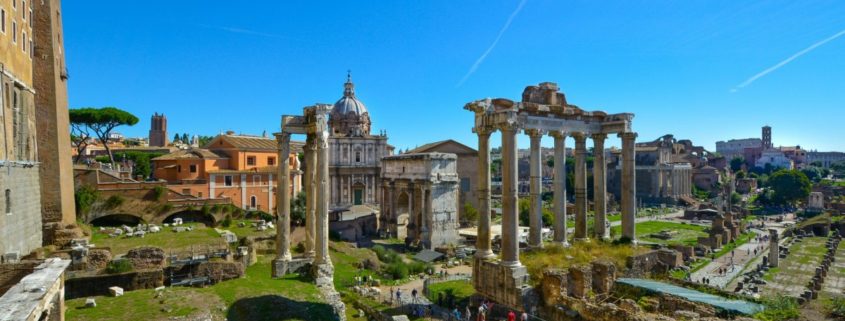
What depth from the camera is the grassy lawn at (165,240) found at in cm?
2038

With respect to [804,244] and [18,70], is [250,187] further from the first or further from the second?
[804,244]

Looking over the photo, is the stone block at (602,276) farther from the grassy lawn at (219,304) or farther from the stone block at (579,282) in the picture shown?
the grassy lawn at (219,304)

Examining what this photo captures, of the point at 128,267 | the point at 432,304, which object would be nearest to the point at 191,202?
the point at 128,267

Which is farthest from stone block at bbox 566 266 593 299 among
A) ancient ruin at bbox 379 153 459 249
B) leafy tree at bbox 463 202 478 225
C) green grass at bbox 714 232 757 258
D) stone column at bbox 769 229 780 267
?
leafy tree at bbox 463 202 478 225

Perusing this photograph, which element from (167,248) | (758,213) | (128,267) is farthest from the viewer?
(758,213)

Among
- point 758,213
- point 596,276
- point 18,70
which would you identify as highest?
point 18,70

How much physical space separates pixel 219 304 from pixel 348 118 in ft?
123

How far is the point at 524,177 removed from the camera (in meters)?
96.0

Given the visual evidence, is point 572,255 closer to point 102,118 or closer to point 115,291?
point 115,291

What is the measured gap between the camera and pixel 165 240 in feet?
73.3

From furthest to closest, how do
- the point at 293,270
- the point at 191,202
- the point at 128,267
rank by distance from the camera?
the point at 191,202 → the point at 293,270 → the point at 128,267

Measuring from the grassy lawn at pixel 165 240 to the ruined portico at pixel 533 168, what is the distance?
1310cm

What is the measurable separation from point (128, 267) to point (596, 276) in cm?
1417

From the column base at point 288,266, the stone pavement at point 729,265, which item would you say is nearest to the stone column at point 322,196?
the column base at point 288,266
